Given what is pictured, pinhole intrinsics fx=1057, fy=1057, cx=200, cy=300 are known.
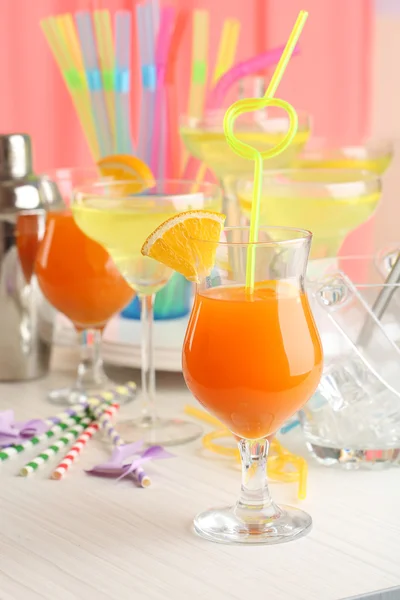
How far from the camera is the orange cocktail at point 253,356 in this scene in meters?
0.94

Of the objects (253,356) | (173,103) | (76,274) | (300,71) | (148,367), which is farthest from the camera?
(300,71)

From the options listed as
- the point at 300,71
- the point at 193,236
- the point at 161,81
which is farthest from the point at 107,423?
the point at 300,71

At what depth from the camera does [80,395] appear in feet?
4.75

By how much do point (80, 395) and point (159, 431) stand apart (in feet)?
0.65

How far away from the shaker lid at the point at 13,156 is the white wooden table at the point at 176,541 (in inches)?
19.3

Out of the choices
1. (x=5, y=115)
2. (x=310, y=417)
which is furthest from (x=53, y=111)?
(x=310, y=417)

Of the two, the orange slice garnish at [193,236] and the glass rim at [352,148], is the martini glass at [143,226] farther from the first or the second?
the glass rim at [352,148]

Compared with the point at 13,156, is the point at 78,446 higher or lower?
lower

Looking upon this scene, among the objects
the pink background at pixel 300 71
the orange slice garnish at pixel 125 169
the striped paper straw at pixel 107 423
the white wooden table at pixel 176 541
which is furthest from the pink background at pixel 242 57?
the white wooden table at pixel 176 541

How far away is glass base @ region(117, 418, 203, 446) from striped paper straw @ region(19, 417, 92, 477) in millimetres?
48

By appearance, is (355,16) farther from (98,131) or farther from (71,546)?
(71,546)

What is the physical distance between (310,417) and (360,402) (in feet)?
0.19

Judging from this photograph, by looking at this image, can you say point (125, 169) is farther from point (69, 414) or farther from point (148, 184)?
point (69, 414)

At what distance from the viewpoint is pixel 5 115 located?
9.93ft
